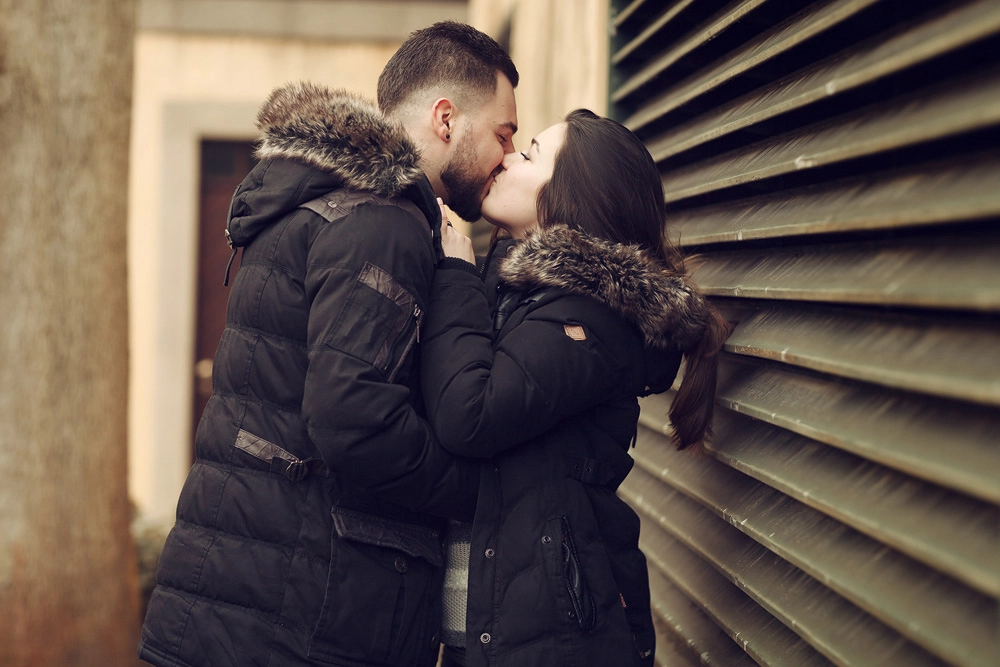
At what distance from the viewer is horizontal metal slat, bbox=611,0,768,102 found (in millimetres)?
2104

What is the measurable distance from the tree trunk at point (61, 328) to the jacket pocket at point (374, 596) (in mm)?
3080

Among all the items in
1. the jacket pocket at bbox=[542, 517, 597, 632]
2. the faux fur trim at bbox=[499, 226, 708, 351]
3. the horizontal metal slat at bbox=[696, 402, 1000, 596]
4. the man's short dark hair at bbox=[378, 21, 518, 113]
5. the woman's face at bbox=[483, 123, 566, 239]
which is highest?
the man's short dark hair at bbox=[378, 21, 518, 113]

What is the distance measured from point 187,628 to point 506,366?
94 cm

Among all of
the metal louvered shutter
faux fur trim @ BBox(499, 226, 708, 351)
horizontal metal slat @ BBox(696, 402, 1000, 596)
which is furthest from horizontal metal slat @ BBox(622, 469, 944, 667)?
faux fur trim @ BBox(499, 226, 708, 351)

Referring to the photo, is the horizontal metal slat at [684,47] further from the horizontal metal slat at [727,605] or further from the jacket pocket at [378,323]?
the horizontal metal slat at [727,605]

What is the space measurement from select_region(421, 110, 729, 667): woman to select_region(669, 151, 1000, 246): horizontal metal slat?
0.22 meters

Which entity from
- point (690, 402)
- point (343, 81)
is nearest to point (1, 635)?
point (690, 402)

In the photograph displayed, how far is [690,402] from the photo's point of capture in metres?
2.11

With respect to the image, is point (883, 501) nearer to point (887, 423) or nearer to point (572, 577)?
point (887, 423)

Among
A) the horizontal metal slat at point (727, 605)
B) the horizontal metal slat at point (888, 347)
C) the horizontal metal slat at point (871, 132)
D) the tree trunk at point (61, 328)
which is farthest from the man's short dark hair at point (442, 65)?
the tree trunk at point (61, 328)

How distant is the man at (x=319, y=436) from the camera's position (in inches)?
70.7

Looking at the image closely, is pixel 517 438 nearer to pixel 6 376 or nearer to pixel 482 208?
pixel 482 208

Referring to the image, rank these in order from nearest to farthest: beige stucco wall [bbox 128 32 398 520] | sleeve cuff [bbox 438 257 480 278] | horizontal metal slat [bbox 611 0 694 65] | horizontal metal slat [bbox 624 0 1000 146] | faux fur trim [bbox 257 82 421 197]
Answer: horizontal metal slat [bbox 624 0 1000 146] → faux fur trim [bbox 257 82 421 197] → sleeve cuff [bbox 438 257 480 278] → horizontal metal slat [bbox 611 0 694 65] → beige stucco wall [bbox 128 32 398 520]

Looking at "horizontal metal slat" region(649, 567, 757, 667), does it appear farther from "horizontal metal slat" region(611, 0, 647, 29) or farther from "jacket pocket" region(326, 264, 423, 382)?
"horizontal metal slat" region(611, 0, 647, 29)
